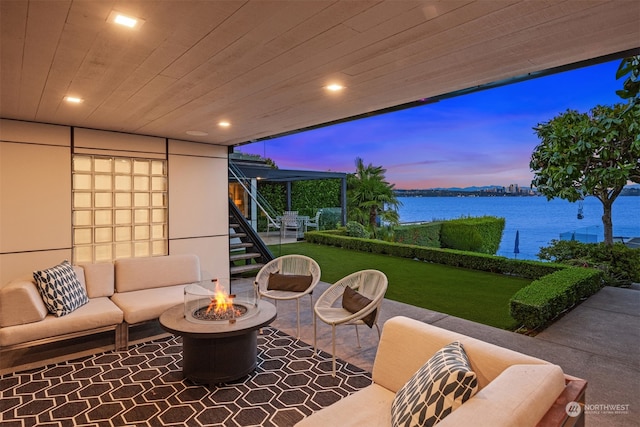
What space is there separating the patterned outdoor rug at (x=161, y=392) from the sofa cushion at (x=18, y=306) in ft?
1.60

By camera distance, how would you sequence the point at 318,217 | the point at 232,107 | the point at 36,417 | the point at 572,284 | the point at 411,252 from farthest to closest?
1. the point at 318,217
2. the point at 411,252
3. the point at 572,284
4. the point at 232,107
5. the point at 36,417

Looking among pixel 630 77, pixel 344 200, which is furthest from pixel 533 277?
pixel 344 200

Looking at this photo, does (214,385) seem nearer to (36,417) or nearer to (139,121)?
(36,417)

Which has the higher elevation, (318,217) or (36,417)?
(318,217)

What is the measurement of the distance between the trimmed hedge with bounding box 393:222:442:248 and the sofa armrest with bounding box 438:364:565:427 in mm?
10686

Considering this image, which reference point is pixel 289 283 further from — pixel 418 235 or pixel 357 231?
pixel 418 235

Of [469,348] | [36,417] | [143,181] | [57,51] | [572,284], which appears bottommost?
[36,417]

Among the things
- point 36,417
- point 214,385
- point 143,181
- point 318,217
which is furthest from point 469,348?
point 318,217

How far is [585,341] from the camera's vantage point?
3873 mm

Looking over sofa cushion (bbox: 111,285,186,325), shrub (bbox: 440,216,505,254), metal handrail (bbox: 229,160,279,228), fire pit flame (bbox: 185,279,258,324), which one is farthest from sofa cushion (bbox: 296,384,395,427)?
shrub (bbox: 440,216,505,254)

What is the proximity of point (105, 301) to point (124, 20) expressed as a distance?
336cm

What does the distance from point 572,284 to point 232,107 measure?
515 cm

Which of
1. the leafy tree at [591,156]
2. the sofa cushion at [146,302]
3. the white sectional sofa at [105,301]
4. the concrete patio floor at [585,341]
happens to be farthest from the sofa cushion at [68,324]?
the leafy tree at [591,156]

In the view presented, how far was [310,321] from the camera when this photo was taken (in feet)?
15.2
